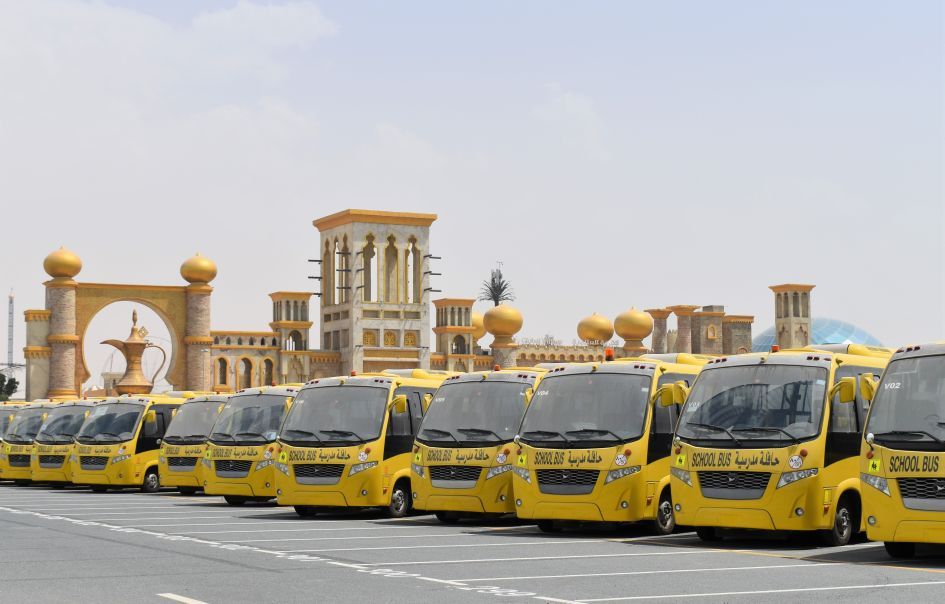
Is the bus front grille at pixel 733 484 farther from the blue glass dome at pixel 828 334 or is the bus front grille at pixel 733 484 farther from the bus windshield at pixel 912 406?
the blue glass dome at pixel 828 334

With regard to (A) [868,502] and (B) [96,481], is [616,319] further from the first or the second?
(A) [868,502]

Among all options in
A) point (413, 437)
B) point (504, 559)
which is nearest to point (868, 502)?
point (504, 559)

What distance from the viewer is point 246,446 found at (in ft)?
76.1

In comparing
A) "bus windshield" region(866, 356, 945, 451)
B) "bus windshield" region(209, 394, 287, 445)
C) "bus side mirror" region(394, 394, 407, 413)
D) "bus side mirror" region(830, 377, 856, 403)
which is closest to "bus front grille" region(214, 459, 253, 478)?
"bus windshield" region(209, 394, 287, 445)

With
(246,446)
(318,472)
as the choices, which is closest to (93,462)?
(246,446)

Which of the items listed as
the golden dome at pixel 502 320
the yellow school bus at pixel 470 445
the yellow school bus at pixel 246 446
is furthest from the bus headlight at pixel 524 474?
the golden dome at pixel 502 320

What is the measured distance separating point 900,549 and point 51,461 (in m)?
21.3

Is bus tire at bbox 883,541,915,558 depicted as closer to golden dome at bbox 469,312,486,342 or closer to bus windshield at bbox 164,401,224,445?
bus windshield at bbox 164,401,224,445

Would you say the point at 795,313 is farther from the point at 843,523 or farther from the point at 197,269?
the point at 843,523

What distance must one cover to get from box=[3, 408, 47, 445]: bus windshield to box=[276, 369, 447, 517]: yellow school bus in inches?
551

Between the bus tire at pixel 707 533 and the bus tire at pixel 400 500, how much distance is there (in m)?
5.36

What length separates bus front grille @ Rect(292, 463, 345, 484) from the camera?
19.8 meters

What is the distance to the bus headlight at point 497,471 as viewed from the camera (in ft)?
60.3

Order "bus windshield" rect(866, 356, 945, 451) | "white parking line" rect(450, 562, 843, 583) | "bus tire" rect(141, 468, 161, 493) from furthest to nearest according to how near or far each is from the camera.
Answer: "bus tire" rect(141, 468, 161, 493) < "bus windshield" rect(866, 356, 945, 451) < "white parking line" rect(450, 562, 843, 583)
